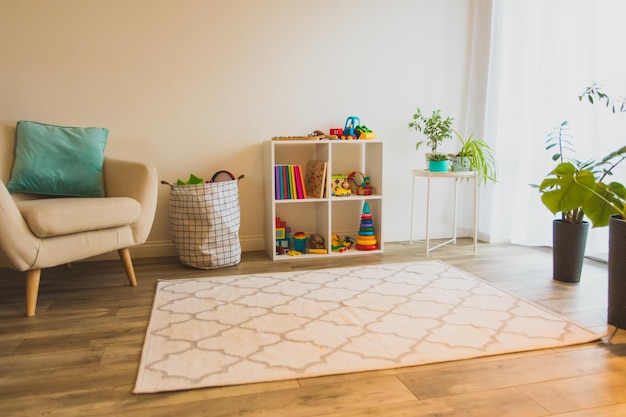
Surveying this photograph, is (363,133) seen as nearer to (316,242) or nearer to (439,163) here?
(439,163)

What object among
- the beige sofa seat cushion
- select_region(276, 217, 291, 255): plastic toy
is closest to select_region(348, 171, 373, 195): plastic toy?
select_region(276, 217, 291, 255): plastic toy

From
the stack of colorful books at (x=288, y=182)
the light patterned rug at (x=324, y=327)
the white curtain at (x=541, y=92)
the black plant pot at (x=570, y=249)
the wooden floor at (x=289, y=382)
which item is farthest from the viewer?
the stack of colorful books at (x=288, y=182)

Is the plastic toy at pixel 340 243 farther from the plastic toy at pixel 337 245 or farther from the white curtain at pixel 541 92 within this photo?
the white curtain at pixel 541 92

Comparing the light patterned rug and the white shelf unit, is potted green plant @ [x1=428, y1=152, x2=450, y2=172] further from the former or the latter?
the light patterned rug

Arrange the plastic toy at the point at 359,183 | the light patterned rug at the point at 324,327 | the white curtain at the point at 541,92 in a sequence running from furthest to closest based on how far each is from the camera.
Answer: the plastic toy at the point at 359,183, the white curtain at the point at 541,92, the light patterned rug at the point at 324,327

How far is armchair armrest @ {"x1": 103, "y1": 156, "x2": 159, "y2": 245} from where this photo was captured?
8.20 ft

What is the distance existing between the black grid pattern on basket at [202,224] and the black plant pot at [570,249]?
179 cm

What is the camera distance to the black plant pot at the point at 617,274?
1.89 meters

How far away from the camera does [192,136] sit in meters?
3.15

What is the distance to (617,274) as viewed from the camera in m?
1.92

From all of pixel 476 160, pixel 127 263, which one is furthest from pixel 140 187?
pixel 476 160

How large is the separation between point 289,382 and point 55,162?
6.11 ft

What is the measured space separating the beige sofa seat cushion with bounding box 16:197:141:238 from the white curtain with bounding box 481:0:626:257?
7.88ft

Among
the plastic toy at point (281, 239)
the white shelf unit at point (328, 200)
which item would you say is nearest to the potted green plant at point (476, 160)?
the white shelf unit at point (328, 200)
